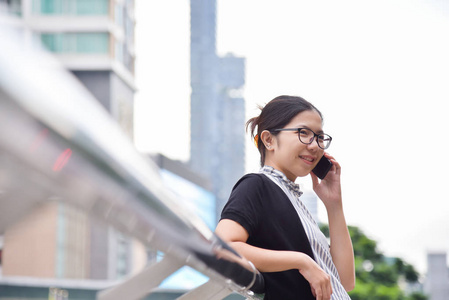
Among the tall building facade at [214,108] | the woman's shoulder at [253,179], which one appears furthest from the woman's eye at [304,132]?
the tall building facade at [214,108]

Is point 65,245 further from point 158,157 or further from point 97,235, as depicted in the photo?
point 158,157

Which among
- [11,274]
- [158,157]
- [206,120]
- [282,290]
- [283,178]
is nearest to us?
[11,274]

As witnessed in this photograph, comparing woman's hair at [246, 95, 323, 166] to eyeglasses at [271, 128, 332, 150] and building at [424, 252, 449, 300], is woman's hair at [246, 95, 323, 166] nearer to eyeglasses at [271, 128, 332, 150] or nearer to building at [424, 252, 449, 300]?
eyeglasses at [271, 128, 332, 150]

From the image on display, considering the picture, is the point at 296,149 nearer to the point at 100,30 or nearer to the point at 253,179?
the point at 253,179

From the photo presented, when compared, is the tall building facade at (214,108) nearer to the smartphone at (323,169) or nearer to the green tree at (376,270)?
the green tree at (376,270)

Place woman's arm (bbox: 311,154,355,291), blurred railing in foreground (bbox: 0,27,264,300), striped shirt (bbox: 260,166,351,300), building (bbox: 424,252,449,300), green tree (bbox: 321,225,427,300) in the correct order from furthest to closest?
building (bbox: 424,252,449,300), green tree (bbox: 321,225,427,300), woman's arm (bbox: 311,154,355,291), striped shirt (bbox: 260,166,351,300), blurred railing in foreground (bbox: 0,27,264,300)

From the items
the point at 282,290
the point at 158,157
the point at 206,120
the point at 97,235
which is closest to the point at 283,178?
the point at 282,290

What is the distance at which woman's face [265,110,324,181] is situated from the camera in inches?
34.9

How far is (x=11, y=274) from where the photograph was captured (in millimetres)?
172

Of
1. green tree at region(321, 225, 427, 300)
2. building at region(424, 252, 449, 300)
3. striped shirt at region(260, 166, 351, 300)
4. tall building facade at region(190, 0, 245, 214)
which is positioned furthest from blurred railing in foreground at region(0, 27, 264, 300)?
tall building facade at region(190, 0, 245, 214)

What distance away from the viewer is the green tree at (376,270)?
16.0 metres

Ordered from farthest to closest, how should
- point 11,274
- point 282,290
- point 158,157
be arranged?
point 158,157, point 282,290, point 11,274

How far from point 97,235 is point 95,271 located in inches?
0.5

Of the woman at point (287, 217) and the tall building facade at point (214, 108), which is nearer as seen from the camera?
the woman at point (287, 217)
